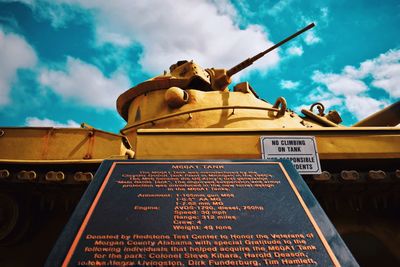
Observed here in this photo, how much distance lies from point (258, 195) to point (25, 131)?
11.7ft

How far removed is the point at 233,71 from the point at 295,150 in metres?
4.06

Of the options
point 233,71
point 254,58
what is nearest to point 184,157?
point 233,71

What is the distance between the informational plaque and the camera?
216cm

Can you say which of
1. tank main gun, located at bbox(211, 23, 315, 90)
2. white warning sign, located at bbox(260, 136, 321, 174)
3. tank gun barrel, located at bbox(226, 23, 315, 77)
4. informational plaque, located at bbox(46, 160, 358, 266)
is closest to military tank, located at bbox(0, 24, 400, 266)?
white warning sign, located at bbox(260, 136, 321, 174)

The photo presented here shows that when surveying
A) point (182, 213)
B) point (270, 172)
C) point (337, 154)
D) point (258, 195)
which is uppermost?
point (337, 154)

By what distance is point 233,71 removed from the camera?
746 cm

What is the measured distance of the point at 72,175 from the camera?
12.5 ft

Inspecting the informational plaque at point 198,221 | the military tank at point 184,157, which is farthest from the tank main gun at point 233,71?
the informational plaque at point 198,221

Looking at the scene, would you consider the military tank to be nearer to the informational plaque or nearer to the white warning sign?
the white warning sign

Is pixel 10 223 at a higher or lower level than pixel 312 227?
higher

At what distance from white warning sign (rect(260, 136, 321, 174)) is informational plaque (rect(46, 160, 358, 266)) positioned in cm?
65

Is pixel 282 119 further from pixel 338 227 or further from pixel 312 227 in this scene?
pixel 312 227

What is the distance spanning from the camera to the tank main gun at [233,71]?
732 centimetres

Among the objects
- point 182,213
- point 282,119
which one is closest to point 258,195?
point 182,213
